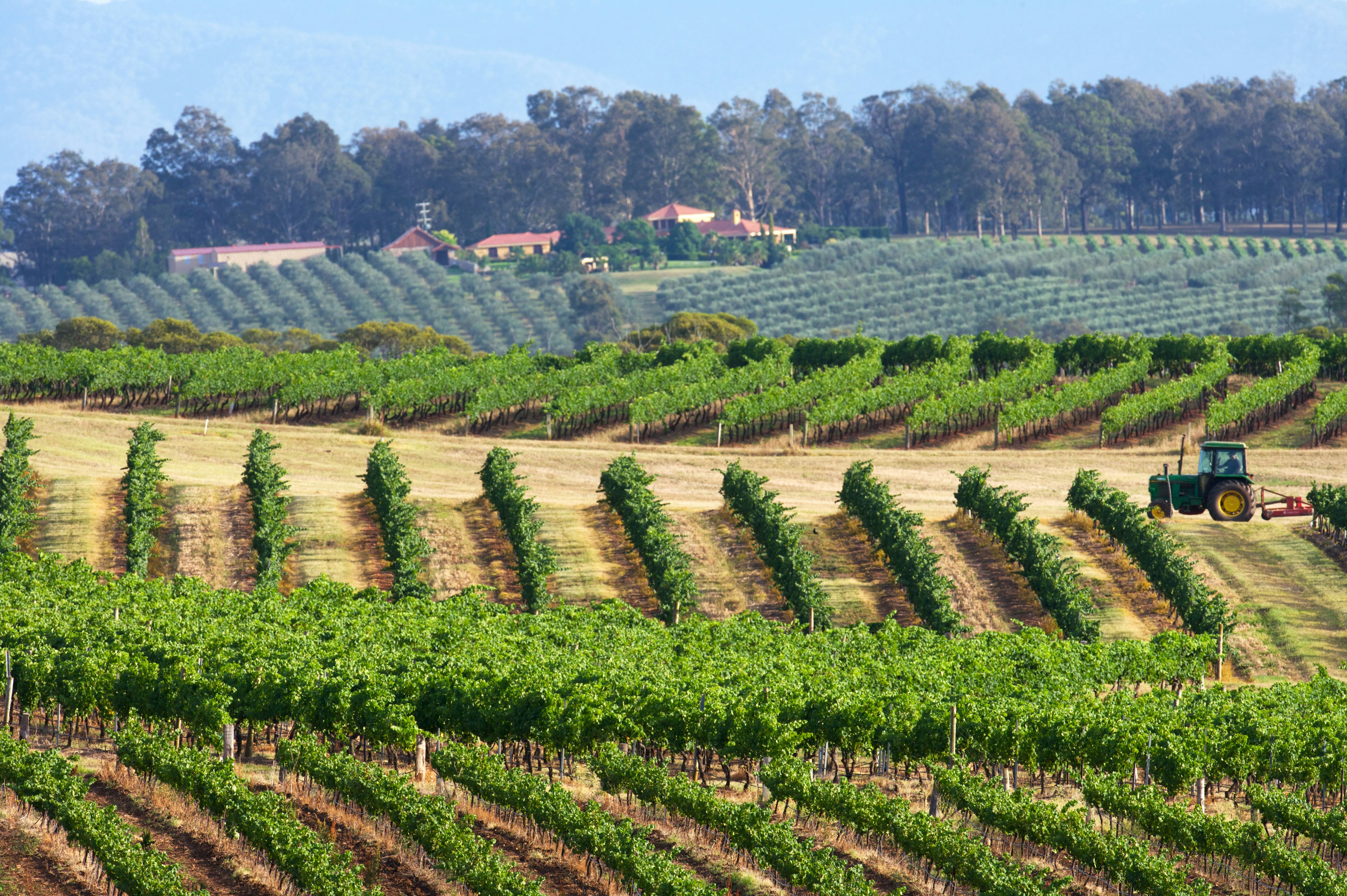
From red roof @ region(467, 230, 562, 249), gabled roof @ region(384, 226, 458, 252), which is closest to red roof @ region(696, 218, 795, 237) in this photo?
red roof @ region(467, 230, 562, 249)

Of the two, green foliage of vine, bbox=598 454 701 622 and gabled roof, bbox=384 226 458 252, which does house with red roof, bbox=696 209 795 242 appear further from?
green foliage of vine, bbox=598 454 701 622

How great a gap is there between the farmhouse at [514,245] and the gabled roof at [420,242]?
3581 millimetres

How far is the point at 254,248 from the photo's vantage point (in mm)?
183375

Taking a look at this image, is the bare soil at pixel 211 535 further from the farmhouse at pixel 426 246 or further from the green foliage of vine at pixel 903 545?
the farmhouse at pixel 426 246

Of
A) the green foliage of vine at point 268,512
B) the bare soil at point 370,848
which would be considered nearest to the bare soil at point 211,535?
the green foliage of vine at point 268,512

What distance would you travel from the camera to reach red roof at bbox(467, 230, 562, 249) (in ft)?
611

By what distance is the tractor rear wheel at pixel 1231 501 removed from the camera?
4231 cm

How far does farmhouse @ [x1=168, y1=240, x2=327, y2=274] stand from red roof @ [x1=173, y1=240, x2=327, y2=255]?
0.04m

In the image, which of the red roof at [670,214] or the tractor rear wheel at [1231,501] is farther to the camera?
the red roof at [670,214]

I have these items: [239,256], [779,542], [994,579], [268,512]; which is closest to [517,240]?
[239,256]

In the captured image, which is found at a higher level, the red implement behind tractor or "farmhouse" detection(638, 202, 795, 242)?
"farmhouse" detection(638, 202, 795, 242)

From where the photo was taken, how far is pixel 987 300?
15550 centimetres

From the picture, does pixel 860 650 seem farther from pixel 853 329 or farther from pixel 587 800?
pixel 853 329

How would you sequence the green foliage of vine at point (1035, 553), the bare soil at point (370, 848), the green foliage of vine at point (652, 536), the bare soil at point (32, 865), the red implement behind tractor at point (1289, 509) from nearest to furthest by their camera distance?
the bare soil at point (32, 865), the bare soil at point (370, 848), the green foliage of vine at point (1035, 553), the green foliage of vine at point (652, 536), the red implement behind tractor at point (1289, 509)
